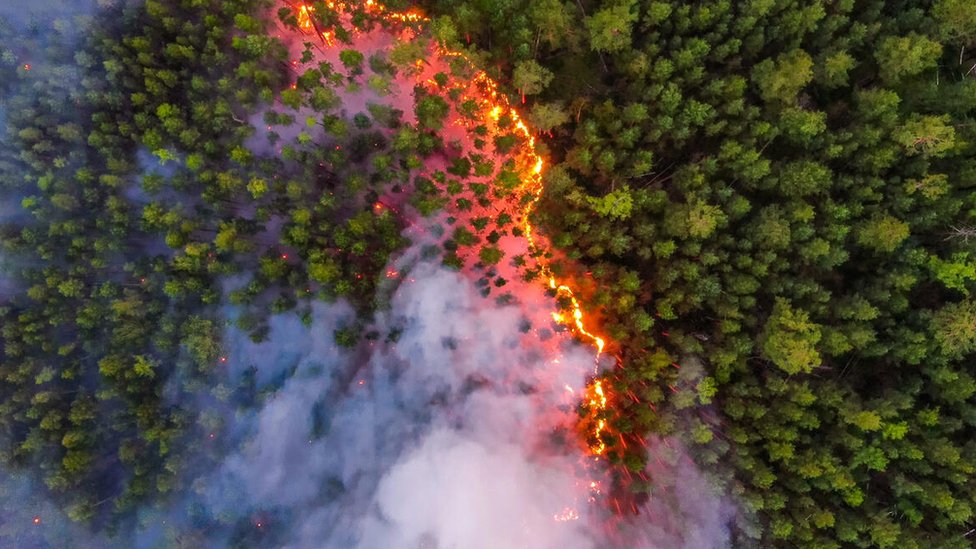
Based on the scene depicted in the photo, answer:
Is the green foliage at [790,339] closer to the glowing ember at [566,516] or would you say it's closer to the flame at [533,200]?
the flame at [533,200]

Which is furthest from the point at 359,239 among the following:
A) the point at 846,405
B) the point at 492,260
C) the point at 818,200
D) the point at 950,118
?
the point at 950,118

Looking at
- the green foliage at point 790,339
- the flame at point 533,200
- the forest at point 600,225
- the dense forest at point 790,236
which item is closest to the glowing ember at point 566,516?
the flame at point 533,200

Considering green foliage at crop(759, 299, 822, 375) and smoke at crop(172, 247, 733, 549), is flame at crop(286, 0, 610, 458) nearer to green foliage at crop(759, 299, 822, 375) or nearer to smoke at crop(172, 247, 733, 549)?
smoke at crop(172, 247, 733, 549)

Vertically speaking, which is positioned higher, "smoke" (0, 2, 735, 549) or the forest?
the forest

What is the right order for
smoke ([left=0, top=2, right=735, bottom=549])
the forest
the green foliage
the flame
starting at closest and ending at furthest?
the green foliage < the forest < smoke ([left=0, top=2, right=735, bottom=549]) < the flame

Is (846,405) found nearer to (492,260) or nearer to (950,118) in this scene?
(950,118)

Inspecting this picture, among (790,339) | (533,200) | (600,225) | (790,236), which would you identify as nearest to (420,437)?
(533,200)

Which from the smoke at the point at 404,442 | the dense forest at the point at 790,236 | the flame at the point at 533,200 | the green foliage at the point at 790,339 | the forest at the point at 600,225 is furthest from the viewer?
the flame at the point at 533,200

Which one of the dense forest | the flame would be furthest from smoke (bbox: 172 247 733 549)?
the dense forest
